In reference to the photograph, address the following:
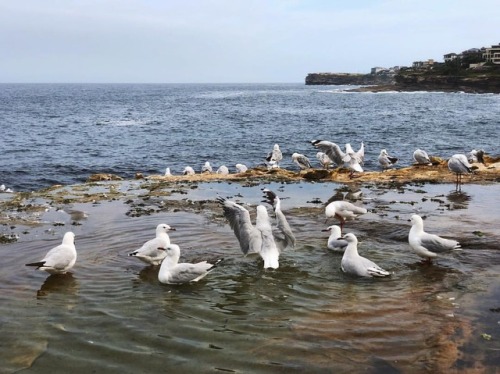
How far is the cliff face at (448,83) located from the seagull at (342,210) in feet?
359

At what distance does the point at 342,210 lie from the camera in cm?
1180

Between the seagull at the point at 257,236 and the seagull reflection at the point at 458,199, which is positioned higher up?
the seagull at the point at 257,236

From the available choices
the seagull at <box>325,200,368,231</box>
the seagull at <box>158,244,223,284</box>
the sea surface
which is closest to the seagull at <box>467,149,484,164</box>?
the sea surface

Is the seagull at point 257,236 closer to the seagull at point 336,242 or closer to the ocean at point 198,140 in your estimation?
the seagull at point 336,242

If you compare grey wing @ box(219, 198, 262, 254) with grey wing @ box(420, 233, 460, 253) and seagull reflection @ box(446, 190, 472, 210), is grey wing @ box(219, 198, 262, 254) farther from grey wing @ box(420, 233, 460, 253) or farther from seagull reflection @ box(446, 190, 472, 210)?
seagull reflection @ box(446, 190, 472, 210)

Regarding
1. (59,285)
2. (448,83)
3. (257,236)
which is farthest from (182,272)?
(448,83)

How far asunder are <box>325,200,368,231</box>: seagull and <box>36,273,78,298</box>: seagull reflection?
5.64 meters

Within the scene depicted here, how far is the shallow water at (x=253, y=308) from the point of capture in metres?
6.00

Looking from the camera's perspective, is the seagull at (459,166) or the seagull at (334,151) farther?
the seagull at (334,151)

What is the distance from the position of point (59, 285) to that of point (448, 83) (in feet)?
420

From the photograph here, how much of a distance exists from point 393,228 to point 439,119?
4682 centimetres

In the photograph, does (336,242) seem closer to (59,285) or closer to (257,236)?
(257,236)

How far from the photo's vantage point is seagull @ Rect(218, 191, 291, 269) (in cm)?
923

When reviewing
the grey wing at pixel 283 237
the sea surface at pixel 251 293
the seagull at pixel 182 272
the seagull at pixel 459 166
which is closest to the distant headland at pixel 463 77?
the seagull at pixel 459 166
